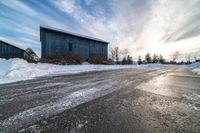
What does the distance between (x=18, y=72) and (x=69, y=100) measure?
7801 millimetres

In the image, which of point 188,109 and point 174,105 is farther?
point 174,105

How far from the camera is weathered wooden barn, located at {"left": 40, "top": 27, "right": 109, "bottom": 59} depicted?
74.3ft

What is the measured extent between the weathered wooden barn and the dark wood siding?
482 cm

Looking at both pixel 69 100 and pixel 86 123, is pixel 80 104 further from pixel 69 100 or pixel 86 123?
pixel 86 123

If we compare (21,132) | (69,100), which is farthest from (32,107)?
(21,132)

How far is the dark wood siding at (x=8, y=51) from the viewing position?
73.9ft

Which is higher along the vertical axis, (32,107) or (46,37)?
(46,37)

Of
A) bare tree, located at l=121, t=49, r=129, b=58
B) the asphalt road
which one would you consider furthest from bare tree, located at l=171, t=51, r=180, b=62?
the asphalt road

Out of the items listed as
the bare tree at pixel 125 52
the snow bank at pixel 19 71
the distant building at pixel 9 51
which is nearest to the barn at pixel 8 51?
the distant building at pixel 9 51

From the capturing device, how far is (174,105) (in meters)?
3.54

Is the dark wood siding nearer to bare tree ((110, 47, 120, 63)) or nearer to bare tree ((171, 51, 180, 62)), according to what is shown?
bare tree ((110, 47, 120, 63))

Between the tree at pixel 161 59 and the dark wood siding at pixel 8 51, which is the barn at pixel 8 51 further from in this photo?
the tree at pixel 161 59

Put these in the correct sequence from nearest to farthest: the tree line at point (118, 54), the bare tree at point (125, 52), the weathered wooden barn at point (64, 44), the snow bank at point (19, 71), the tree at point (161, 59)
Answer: the snow bank at point (19, 71) < the weathered wooden barn at point (64, 44) < the tree line at point (118, 54) < the bare tree at point (125, 52) < the tree at point (161, 59)

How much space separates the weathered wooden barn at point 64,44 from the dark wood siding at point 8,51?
482cm
